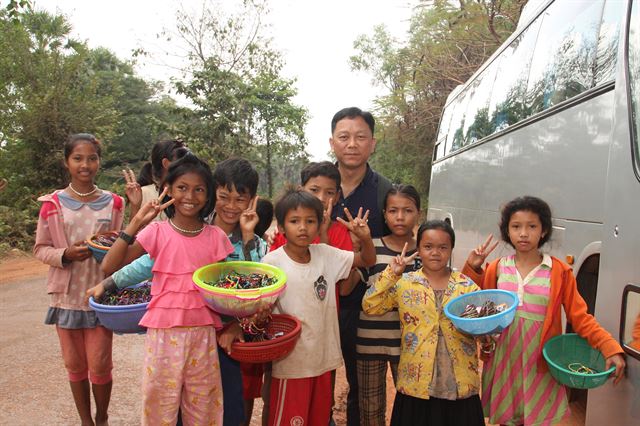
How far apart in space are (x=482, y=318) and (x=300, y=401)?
3.49 feet

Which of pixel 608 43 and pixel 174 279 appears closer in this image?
pixel 174 279

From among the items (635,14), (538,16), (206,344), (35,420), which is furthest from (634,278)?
(35,420)

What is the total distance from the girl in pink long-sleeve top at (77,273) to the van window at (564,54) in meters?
3.41

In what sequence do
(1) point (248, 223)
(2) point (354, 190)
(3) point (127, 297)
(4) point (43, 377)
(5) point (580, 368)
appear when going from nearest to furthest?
(5) point (580, 368) → (3) point (127, 297) → (1) point (248, 223) → (2) point (354, 190) → (4) point (43, 377)

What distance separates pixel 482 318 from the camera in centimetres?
223

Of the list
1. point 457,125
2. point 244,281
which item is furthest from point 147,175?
point 457,125

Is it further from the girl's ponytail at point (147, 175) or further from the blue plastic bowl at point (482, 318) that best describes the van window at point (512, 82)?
the girl's ponytail at point (147, 175)

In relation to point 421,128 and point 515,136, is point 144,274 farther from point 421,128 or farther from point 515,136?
point 421,128

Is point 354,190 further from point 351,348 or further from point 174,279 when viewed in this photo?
point 174,279

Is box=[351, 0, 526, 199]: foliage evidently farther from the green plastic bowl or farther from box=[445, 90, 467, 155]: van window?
the green plastic bowl

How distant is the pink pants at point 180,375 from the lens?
96.7 inches

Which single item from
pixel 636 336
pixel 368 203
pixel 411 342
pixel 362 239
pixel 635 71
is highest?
pixel 635 71

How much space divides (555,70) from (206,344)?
11.3 ft

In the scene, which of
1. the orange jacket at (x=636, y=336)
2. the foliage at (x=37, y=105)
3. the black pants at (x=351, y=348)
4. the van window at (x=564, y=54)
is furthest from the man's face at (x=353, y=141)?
the foliage at (x=37, y=105)
